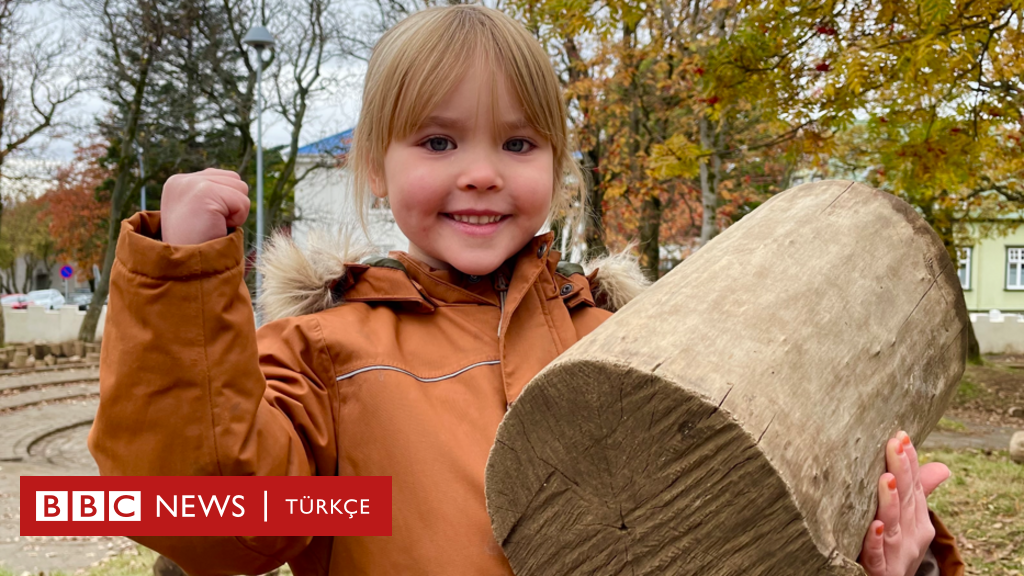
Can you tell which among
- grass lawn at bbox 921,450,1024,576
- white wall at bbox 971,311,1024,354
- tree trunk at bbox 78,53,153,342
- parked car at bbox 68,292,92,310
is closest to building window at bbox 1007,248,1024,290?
white wall at bbox 971,311,1024,354

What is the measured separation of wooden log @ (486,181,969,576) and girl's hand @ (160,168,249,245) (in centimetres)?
50

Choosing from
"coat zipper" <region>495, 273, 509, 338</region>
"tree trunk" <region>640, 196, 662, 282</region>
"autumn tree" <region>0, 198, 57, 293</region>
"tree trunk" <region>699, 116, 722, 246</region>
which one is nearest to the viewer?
"coat zipper" <region>495, 273, 509, 338</region>

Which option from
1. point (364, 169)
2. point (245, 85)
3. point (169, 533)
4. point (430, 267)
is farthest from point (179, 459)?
point (245, 85)

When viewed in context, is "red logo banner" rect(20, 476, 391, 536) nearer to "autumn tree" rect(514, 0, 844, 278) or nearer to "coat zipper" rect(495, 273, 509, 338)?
"coat zipper" rect(495, 273, 509, 338)

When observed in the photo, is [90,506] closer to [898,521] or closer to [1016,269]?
[898,521]

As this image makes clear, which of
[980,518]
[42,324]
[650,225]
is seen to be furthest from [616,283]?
[42,324]

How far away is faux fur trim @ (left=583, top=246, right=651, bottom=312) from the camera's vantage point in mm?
1923

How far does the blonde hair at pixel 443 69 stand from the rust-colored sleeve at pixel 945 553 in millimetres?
1060

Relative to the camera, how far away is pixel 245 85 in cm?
2016

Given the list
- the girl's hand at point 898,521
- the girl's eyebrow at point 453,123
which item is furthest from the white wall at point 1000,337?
the girl's eyebrow at point 453,123

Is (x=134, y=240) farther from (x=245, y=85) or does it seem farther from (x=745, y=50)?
(x=245, y=85)

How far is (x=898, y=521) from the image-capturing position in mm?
1308

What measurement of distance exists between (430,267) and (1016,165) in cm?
573

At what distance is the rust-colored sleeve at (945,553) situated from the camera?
1.48 metres
